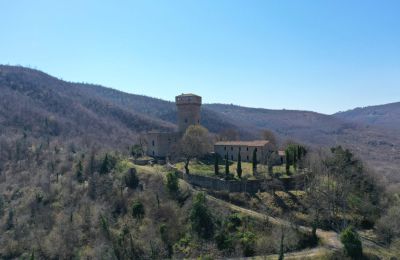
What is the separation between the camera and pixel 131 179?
54.4 m

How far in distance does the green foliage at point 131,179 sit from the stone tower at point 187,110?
1575cm

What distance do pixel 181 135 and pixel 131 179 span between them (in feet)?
49.2

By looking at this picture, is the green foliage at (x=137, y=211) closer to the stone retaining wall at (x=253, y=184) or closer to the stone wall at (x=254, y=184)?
the stone retaining wall at (x=253, y=184)

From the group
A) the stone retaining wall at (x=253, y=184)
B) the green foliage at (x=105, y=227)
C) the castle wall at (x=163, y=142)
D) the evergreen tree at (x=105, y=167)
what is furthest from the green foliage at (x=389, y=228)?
the evergreen tree at (x=105, y=167)

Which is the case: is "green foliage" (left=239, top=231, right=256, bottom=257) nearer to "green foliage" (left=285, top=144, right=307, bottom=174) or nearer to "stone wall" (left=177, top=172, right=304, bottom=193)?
"stone wall" (left=177, top=172, right=304, bottom=193)

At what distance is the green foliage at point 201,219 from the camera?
42.2 m

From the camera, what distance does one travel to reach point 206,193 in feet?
161

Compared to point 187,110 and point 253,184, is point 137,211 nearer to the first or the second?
point 253,184

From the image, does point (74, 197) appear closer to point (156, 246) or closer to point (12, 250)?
point (12, 250)

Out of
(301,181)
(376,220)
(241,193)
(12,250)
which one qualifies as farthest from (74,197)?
(376,220)

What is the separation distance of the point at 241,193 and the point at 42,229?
2705 cm

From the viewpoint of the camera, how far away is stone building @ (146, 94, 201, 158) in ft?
214

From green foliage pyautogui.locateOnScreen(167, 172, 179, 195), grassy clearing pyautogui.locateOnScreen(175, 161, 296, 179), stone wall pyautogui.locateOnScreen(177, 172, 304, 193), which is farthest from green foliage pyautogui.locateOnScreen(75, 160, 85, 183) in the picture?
stone wall pyautogui.locateOnScreen(177, 172, 304, 193)

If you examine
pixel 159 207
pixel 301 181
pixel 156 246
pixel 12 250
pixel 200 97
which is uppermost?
pixel 200 97
